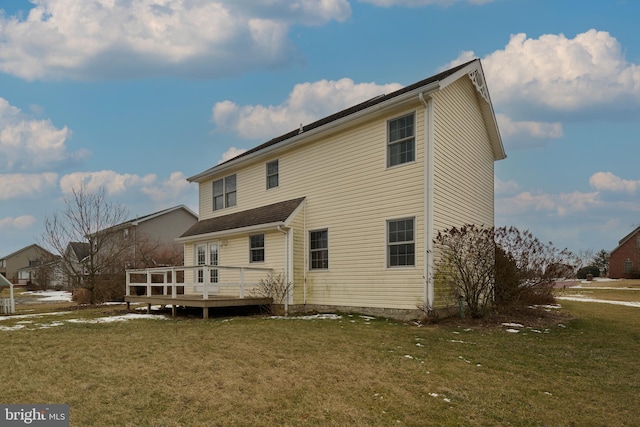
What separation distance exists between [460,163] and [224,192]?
1026 cm

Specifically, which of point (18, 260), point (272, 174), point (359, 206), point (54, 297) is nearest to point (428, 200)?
point (359, 206)

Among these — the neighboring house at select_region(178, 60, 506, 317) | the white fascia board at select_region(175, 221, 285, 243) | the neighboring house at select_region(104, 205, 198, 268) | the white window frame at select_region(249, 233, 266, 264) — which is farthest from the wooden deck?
the neighboring house at select_region(104, 205, 198, 268)

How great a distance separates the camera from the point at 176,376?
249 inches

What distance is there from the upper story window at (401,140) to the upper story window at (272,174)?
17.6ft


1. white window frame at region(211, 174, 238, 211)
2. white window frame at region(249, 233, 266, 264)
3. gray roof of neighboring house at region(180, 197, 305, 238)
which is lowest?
white window frame at region(249, 233, 266, 264)

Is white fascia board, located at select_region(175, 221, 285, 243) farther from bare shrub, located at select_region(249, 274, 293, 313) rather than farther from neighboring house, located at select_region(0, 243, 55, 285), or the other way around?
neighboring house, located at select_region(0, 243, 55, 285)

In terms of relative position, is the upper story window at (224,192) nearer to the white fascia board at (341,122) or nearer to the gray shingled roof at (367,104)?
the white fascia board at (341,122)

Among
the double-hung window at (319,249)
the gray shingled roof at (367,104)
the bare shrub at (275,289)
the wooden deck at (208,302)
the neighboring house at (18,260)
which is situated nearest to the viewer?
the wooden deck at (208,302)

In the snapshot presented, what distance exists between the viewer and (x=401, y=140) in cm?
1275

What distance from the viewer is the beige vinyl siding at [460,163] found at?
495 inches

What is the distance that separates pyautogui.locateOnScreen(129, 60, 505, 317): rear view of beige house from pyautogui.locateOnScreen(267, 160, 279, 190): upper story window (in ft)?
0.13

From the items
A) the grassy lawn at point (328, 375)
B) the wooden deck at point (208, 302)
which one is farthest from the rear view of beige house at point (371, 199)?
the grassy lawn at point (328, 375)

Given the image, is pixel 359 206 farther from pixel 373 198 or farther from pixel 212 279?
pixel 212 279

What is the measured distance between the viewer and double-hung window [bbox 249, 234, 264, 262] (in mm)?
15789
